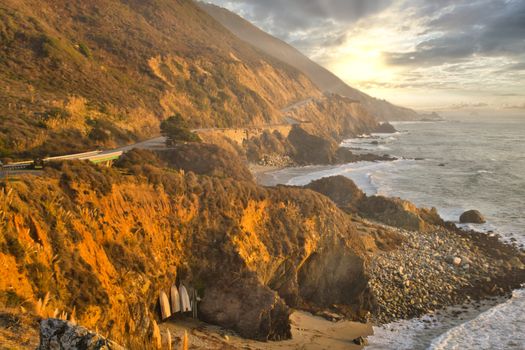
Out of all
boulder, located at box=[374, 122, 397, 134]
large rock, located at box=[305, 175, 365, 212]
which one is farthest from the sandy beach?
boulder, located at box=[374, 122, 397, 134]

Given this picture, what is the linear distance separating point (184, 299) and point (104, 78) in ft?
128

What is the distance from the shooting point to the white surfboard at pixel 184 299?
15.4 metres

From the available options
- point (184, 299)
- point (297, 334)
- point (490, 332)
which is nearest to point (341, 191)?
point (490, 332)

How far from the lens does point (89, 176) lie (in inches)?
557

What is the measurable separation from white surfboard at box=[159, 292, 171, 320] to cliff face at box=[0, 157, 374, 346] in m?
0.28

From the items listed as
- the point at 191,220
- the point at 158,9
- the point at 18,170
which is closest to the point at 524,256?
the point at 191,220

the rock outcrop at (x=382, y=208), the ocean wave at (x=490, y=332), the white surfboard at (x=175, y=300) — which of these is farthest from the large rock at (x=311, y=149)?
the white surfboard at (x=175, y=300)

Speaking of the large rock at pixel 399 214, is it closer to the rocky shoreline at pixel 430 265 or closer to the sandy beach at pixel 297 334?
the rocky shoreline at pixel 430 265

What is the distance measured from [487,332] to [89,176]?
19949 millimetres

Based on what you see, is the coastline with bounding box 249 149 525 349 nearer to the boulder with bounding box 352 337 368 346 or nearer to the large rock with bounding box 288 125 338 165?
the boulder with bounding box 352 337 368 346

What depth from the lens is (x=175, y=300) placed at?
15.1 metres

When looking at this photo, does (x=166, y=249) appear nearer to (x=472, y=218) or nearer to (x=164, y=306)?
(x=164, y=306)

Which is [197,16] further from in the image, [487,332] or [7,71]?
[487,332]

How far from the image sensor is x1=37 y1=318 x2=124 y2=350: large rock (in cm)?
512
